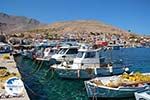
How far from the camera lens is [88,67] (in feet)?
132

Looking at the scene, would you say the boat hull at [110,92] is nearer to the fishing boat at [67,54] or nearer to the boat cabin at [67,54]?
the boat cabin at [67,54]

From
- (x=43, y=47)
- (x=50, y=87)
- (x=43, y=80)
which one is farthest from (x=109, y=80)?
(x=43, y=47)

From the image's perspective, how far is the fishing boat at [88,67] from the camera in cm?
3931

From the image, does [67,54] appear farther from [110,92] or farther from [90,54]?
[110,92]

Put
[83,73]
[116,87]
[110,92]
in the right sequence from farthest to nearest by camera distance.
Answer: [83,73], [116,87], [110,92]

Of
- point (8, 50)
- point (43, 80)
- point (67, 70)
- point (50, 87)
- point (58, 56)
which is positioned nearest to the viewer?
point (50, 87)

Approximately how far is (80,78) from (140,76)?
10.1 meters

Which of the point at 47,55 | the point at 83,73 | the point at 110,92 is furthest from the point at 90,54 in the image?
the point at 47,55

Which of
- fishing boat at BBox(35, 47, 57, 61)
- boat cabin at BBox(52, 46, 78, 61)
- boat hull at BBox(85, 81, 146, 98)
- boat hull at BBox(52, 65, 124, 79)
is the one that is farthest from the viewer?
fishing boat at BBox(35, 47, 57, 61)

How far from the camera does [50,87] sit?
122 ft

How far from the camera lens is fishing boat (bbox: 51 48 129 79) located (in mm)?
39312

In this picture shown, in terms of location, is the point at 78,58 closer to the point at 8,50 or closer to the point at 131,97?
the point at 131,97

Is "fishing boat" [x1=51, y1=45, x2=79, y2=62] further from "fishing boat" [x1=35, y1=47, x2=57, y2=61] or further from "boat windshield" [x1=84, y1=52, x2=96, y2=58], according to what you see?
"boat windshield" [x1=84, y1=52, x2=96, y2=58]

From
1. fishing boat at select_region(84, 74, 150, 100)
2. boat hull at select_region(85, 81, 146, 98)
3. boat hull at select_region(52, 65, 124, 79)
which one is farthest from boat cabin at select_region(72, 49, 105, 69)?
boat hull at select_region(85, 81, 146, 98)
